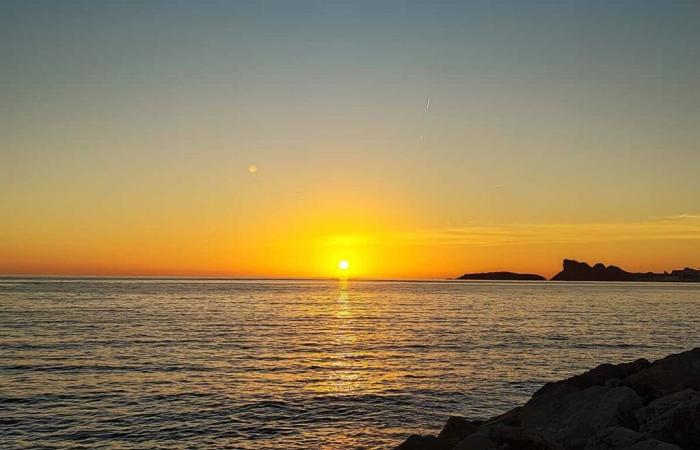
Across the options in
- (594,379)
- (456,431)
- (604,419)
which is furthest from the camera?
(594,379)

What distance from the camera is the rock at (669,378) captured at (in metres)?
16.2

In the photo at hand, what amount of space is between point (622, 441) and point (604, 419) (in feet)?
8.55

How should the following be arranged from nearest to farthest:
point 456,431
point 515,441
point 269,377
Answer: point 515,441 → point 456,431 → point 269,377

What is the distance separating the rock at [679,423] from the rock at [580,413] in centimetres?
93

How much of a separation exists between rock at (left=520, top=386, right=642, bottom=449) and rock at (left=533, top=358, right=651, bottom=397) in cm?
94

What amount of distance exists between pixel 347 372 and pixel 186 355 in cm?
1285

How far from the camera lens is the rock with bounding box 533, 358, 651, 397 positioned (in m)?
17.2

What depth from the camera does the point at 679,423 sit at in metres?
11.1

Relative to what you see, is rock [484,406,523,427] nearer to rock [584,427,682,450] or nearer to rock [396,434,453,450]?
rock [396,434,453,450]

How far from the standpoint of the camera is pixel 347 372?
33.9 m

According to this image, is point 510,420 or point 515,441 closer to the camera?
point 515,441

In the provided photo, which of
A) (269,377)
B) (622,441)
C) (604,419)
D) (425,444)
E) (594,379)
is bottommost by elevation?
(269,377)

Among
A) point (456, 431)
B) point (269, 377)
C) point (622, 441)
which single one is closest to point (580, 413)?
point (456, 431)

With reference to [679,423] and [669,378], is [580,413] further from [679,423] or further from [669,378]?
[669,378]
